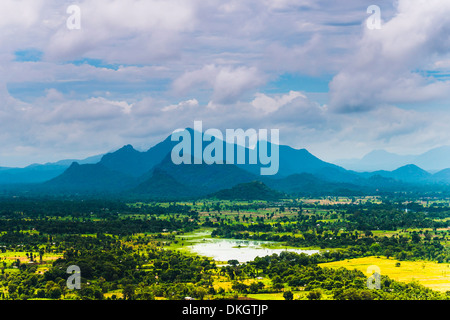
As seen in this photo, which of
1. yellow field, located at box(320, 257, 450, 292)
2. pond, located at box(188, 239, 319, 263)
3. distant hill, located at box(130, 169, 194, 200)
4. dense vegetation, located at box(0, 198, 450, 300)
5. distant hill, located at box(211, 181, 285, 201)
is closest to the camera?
dense vegetation, located at box(0, 198, 450, 300)

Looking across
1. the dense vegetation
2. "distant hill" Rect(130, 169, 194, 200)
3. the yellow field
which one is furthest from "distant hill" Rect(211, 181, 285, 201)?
the yellow field

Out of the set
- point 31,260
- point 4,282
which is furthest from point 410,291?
point 31,260

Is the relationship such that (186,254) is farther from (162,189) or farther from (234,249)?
(162,189)

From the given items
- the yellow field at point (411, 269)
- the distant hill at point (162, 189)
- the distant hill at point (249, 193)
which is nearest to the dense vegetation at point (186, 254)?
the yellow field at point (411, 269)

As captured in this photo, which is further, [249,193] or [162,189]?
[162,189]

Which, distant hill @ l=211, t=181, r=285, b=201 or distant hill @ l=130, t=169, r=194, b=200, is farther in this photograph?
distant hill @ l=130, t=169, r=194, b=200

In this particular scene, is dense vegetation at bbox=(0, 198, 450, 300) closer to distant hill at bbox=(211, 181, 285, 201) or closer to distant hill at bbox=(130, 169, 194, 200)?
distant hill at bbox=(211, 181, 285, 201)

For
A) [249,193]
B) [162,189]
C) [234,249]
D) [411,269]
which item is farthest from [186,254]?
[162,189]
